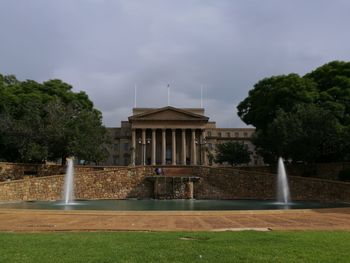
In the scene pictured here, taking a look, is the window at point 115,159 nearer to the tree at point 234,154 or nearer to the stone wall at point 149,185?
the tree at point 234,154

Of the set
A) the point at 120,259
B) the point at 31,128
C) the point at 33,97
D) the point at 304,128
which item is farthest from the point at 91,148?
the point at 120,259

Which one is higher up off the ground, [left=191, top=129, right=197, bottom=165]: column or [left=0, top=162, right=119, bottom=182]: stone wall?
[left=191, top=129, right=197, bottom=165]: column

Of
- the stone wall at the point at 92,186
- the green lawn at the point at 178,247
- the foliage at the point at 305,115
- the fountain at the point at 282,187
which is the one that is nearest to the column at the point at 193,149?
the foliage at the point at 305,115

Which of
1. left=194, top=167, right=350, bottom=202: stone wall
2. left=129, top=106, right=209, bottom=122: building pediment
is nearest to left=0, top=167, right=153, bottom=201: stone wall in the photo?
left=194, top=167, right=350, bottom=202: stone wall

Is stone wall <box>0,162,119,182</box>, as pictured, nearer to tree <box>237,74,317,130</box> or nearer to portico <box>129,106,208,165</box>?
tree <box>237,74,317,130</box>

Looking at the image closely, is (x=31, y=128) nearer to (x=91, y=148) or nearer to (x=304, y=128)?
(x=91, y=148)

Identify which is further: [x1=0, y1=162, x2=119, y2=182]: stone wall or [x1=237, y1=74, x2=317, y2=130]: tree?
[x1=237, y1=74, x2=317, y2=130]: tree

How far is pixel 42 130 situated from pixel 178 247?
37.1m

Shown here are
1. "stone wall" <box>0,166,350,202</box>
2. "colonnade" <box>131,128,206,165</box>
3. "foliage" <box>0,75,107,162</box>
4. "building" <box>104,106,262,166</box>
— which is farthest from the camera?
"colonnade" <box>131,128,206,165</box>

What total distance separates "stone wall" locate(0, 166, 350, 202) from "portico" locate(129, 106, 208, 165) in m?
45.3

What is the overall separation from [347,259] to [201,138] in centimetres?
8349

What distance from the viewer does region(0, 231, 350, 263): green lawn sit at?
26.7 feet

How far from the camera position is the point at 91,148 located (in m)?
46.2

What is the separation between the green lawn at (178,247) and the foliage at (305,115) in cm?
3316
